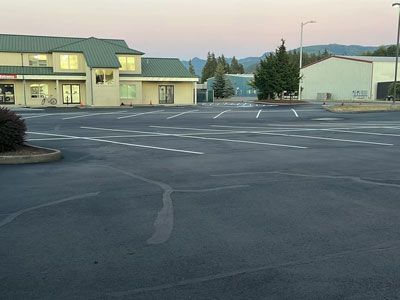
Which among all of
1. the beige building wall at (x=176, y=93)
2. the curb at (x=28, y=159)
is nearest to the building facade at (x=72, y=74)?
the beige building wall at (x=176, y=93)

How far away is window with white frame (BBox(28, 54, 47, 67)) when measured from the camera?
→ 4691 cm

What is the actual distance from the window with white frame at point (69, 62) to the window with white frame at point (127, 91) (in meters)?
5.15

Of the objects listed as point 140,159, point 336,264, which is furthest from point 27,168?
point 336,264

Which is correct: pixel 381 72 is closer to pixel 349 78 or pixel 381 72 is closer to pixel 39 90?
pixel 349 78

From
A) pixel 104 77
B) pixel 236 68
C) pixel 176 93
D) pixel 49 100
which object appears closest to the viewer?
pixel 104 77

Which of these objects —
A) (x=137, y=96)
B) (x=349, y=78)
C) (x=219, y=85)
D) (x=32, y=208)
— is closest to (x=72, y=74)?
(x=137, y=96)

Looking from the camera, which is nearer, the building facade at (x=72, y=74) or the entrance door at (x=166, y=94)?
the building facade at (x=72, y=74)

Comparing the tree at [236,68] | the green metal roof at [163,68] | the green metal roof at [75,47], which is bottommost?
the green metal roof at [163,68]

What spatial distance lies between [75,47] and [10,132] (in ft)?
125

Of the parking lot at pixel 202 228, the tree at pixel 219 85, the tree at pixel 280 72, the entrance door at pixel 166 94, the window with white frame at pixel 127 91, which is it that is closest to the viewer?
the parking lot at pixel 202 228

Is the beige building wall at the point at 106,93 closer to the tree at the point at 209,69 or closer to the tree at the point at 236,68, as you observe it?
the tree at the point at 209,69

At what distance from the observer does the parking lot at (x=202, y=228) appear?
4176 mm

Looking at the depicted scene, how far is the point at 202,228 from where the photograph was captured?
582 cm

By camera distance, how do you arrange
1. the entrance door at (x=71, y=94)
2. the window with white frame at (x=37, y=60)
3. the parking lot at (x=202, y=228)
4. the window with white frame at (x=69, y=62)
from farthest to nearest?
1. the entrance door at (x=71, y=94)
2. the window with white frame at (x=37, y=60)
3. the window with white frame at (x=69, y=62)
4. the parking lot at (x=202, y=228)
